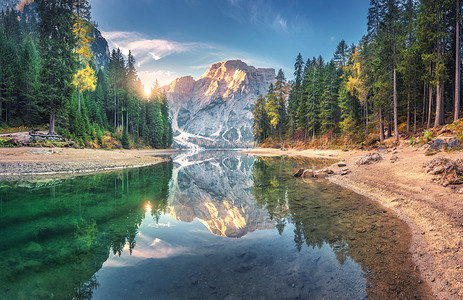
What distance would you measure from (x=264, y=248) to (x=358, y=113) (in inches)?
1681

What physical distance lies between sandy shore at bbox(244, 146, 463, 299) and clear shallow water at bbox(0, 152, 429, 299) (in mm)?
326

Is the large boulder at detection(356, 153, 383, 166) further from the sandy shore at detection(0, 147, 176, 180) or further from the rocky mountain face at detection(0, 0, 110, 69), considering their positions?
the rocky mountain face at detection(0, 0, 110, 69)

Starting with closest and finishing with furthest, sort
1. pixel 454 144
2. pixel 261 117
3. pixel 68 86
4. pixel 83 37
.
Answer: pixel 454 144 → pixel 68 86 → pixel 83 37 → pixel 261 117

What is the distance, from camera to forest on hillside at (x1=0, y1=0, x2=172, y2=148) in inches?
912

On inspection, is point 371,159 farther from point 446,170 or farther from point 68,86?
point 68,86

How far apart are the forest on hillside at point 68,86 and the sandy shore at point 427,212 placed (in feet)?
105

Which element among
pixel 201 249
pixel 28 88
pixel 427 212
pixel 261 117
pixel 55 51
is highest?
pixel 55 51

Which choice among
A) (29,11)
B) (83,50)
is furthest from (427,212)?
(29,11)

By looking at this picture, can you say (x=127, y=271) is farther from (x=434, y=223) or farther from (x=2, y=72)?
(x=2, y=72)

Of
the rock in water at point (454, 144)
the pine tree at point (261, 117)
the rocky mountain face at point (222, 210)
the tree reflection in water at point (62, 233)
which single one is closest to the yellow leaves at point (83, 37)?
the tree reflection in water at point (62, 233)

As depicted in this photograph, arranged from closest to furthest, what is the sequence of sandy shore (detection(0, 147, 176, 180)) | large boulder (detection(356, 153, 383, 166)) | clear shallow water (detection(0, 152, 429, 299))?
clear shallow water (detection(0, 152, 429, 299)), sandy shore (detection(0, 147, 176, 180)), large boulder (detection(356, 153, 383, 166))

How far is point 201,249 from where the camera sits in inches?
207

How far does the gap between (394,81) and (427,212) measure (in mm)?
24842

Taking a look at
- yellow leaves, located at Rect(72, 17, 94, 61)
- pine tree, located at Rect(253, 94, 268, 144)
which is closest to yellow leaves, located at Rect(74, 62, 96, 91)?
yellow leaves, located at Rect(72, 17, 94, 61)
